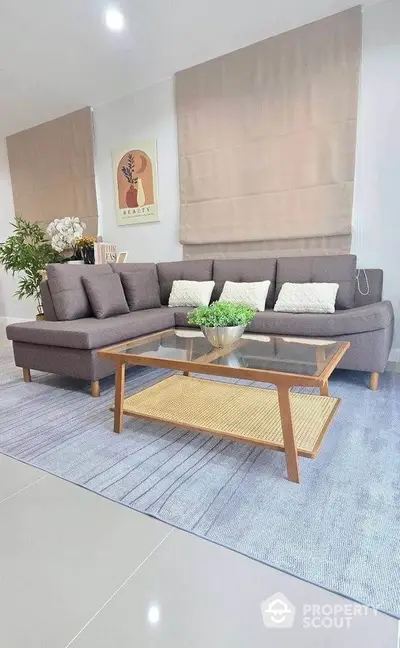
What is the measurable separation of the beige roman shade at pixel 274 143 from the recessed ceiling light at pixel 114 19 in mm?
807

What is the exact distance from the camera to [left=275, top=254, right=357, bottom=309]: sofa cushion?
2.71 metres

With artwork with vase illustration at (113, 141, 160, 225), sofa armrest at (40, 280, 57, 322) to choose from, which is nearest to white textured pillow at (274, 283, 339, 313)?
sofa armrest at (40, 280, 57, 322)

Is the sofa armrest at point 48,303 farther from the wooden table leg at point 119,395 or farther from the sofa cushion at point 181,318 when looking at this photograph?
the wooden table leg at point 119,395

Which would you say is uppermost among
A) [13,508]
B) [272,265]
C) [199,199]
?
[199,199]

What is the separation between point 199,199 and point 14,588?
10.6ft

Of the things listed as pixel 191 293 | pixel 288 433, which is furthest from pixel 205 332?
pixel 191 293

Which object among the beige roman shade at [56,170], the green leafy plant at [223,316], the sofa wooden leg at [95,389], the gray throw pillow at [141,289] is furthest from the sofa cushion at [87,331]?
the beige roman shade at [56,170]

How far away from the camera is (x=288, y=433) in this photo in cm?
128

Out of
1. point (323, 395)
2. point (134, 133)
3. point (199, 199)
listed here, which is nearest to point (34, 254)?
point (134, 133)

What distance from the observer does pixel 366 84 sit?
2719 millimetres

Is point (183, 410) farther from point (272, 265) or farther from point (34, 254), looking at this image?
A: point (34, 254)

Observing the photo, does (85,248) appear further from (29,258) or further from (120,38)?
(120,38)

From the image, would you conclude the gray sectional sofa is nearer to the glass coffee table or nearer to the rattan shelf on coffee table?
the glass coffee table
